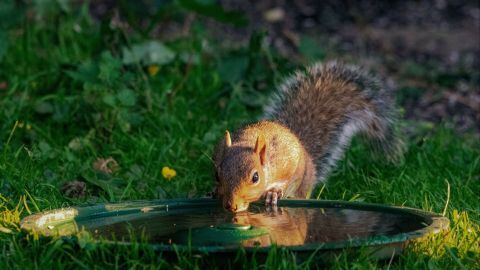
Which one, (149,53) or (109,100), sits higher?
(149,53)

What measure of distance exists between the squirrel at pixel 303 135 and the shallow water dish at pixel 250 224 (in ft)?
0.35

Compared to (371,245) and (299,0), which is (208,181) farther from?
(299,0)

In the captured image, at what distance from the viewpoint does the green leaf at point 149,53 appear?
15.7 feet

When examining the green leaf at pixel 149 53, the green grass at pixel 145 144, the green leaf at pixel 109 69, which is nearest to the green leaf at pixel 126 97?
the green grass at pixel 145 144

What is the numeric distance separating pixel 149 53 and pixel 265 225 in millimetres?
2140

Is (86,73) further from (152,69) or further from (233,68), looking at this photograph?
(233,68)

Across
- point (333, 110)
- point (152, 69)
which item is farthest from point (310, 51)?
point (333, 110)

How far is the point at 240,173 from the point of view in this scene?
3.18 meters

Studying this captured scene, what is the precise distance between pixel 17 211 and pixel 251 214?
0.76 metres

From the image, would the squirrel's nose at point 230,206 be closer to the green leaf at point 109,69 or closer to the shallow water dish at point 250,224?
the shallow water dish at point 250,224

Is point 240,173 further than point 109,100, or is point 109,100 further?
point 109,100

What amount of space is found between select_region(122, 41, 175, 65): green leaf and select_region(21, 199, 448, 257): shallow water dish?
5.62ft

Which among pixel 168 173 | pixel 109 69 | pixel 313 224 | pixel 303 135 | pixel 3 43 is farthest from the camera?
pixel 3 43

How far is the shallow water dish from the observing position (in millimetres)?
2572
